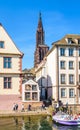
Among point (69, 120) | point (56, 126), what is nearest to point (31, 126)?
point (56, 126)

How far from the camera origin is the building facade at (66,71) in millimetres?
67938

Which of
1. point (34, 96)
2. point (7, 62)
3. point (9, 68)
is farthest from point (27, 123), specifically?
point (34, 96)

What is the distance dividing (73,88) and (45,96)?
1270 cm

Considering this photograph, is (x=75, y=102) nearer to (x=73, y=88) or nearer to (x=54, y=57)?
(x=73, y=88)

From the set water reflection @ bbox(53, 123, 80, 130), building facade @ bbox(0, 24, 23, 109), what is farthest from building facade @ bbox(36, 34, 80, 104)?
water reflection @ bbox(53, 123, 80, 130)

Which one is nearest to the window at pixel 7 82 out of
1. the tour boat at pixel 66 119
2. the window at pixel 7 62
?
the window at pixel 7 62

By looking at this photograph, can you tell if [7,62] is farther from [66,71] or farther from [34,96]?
[66,71]

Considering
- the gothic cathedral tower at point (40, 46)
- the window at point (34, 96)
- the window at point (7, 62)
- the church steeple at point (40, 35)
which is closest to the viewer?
the window at point (7, 62)

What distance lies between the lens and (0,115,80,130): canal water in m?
40.2

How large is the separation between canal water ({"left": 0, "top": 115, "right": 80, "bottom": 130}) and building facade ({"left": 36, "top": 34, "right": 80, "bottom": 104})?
1903 centimetres

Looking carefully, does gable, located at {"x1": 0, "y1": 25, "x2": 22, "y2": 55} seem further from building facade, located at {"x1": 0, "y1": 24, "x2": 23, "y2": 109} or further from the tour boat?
the tour boat

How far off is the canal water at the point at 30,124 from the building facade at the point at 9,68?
8.91 meters

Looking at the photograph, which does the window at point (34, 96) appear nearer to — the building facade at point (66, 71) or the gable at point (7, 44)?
the building facade at point (66, 71)

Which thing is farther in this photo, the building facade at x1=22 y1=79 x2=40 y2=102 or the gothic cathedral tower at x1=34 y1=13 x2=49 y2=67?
the gothic cathedral tower at x1=34 y1=13 x2=49 y2=67
